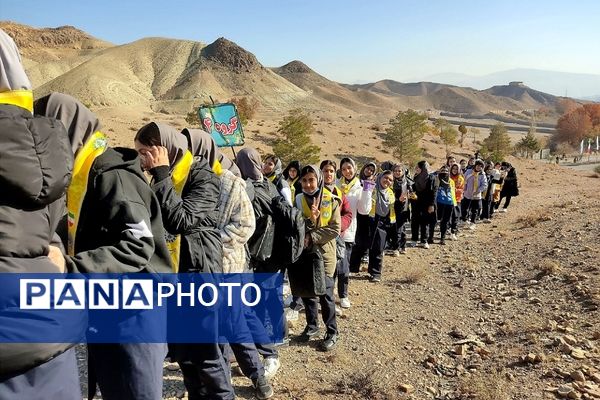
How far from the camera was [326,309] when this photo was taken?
4312 millimetres

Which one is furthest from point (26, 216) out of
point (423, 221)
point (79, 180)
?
point (423, 221)

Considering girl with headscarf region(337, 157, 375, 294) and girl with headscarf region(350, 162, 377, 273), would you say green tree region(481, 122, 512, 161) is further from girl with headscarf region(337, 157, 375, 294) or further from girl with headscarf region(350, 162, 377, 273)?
girl with headscarf region(337, 157, 375, 294)

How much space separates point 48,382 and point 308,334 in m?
3.31

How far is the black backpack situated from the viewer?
3.61 metres

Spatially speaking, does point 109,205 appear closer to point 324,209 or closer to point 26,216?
point 26,216

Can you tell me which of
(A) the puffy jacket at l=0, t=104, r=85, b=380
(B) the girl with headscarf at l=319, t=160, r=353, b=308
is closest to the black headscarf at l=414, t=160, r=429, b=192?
(B) the girl with headscarf at l=319, t=160, r=353, b=308

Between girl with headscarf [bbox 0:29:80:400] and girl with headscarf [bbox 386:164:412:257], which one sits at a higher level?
girl with headscarf [bbox 0:29:80:400]

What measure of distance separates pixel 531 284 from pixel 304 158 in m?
22.7

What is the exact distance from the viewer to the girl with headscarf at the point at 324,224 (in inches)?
167

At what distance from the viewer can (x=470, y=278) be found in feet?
23.2

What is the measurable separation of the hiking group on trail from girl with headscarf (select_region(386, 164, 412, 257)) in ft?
8.40

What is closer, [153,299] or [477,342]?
[153,299]

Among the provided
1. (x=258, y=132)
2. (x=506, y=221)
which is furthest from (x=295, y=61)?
(x=506, y=221)

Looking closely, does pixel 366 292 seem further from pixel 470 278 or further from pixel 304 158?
pixel 304 158
